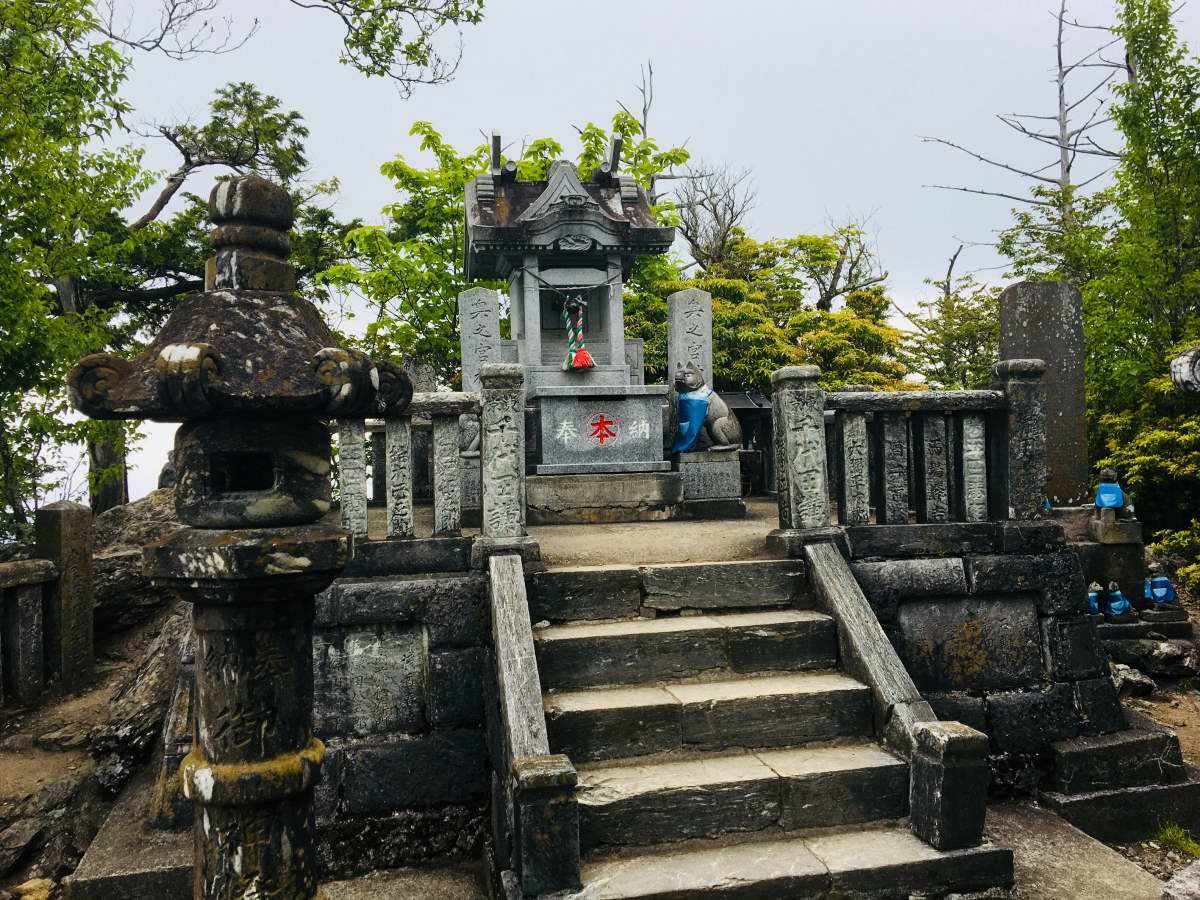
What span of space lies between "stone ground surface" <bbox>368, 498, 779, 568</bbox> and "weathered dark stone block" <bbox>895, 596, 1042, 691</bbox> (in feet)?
3.63

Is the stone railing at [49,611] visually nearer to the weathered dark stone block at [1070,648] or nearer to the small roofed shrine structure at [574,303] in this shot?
the small roofed shrine structure at [574,303]

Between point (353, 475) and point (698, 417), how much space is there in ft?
15.1

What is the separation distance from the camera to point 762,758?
4203 mm

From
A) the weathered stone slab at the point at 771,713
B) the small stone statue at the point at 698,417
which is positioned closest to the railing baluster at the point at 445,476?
the weathered stone slab at the point at 771,713

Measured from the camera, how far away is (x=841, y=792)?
4.02 m

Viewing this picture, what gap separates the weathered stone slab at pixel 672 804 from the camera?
12.5ft

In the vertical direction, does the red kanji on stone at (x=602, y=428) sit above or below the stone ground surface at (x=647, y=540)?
above

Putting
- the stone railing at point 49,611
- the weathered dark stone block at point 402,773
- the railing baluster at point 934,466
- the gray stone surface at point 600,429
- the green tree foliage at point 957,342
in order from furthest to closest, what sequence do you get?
the green tree foliage at point 957,342 → the gray stone surface at point 600,429 → the stone railing at point 49,611 → the railing baluster at point 934,466 → the weathered dark stone block at point 402,773

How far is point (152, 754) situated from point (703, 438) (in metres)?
5.78

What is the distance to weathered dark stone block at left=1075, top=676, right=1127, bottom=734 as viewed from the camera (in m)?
5.35

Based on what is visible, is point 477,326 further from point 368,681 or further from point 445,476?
point 368,681

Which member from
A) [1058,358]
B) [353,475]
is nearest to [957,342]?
[1058,358]

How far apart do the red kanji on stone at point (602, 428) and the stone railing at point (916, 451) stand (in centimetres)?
324

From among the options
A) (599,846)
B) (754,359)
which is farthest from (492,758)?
(754,359)
